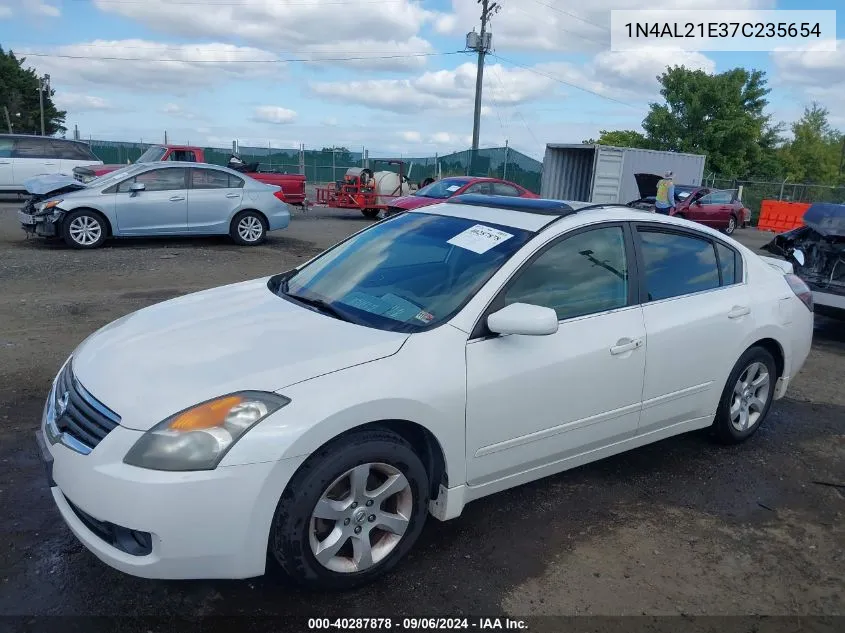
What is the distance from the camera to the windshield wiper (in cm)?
327

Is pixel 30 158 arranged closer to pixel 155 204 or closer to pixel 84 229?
pixel 84 229

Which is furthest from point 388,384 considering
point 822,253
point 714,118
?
point 714,118

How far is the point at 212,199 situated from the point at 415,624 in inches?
420

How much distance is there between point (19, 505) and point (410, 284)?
2236mm

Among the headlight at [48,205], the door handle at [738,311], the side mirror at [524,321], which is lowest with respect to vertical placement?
the headlight at [48,205]

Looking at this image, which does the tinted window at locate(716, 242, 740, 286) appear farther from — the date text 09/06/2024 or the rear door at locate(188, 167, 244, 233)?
the rear door at locate(188, 167, 244, 233)

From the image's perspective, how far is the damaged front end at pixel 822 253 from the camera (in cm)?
755

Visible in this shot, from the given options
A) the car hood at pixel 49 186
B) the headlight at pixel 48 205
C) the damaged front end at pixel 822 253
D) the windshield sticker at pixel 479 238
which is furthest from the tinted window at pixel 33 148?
the windshield sticker at pixel 479 238

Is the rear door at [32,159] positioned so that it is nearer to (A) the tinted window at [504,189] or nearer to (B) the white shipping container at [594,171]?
(A) the tinted window at [504,189]

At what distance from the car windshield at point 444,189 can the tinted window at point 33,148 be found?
9.96m

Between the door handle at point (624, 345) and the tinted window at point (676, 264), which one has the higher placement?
the tinted window at point (676, 264)

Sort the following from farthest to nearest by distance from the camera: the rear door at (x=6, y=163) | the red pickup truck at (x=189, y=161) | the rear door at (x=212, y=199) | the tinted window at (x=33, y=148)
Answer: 1. the tinted window at (x=33, y=148)
2. the rear door at (x=6, y=163)
3. the red pickup truck at (x=189, y=161)
4. the rear door at (x=212, y=199)

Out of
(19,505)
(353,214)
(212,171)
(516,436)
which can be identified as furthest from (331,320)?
(353,214)

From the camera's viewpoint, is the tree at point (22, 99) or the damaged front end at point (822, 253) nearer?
the damaged front end at point (822, 253)
